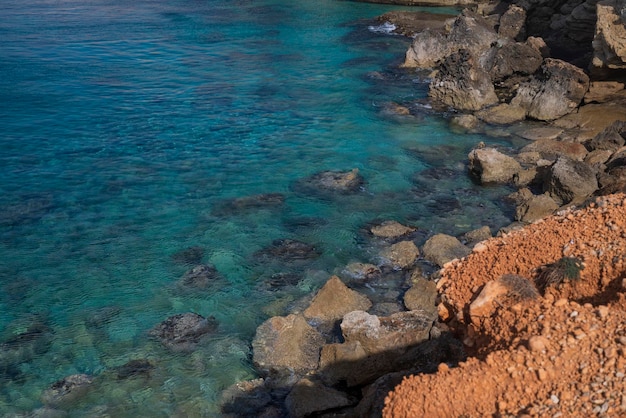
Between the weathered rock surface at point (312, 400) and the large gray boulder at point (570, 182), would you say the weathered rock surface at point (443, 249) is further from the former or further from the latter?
the weathered rock surface at point (312, 400)

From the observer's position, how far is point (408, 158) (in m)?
24.5

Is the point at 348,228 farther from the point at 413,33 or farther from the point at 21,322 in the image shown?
the point at 413,33

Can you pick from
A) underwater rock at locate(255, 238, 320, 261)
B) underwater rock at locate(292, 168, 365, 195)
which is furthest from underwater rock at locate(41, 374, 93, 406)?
Answer: underwater rock at locate(292, 168, 365, 195)

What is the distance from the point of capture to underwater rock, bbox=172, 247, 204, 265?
1814 cm

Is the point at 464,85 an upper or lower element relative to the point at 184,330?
upper

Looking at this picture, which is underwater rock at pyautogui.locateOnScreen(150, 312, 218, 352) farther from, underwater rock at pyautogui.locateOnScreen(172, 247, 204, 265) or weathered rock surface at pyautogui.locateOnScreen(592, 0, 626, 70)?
weathered rock surface at pyautogui.locateOnScreen(592, 0, 626, 70)

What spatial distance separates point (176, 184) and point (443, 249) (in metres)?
10.5

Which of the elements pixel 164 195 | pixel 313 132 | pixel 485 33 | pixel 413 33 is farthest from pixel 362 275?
pixel 413 33

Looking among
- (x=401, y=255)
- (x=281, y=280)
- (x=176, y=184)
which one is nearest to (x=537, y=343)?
(x=401, y=255)

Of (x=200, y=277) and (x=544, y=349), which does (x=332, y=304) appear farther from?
(x=544, y=349)

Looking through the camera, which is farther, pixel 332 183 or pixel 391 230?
pixel 332 183

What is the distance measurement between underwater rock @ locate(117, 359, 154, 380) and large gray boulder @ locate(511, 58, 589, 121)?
20261mm

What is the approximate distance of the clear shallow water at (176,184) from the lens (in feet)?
48.5

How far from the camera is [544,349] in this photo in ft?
24.6
